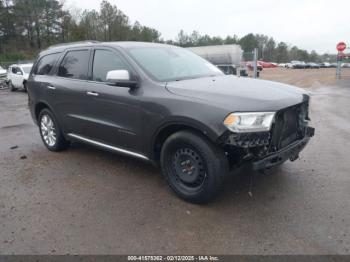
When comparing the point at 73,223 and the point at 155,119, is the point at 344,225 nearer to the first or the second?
the point at 155,119

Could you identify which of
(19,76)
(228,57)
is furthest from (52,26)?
(228,57)

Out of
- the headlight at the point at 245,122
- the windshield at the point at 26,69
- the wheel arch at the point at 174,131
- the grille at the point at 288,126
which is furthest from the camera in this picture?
the windshield at the point at 26,69

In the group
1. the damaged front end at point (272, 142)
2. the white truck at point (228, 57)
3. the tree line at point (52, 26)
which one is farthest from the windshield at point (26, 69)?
the tree line at point (52, 26)

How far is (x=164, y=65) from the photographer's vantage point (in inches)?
173

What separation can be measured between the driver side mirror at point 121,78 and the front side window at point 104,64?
335 mm

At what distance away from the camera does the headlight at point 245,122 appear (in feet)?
10.6

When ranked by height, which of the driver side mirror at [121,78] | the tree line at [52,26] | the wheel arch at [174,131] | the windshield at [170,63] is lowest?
the wheel arch at [174,131]

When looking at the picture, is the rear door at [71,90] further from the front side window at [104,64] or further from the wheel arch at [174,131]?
the wheel arch at [174,131]

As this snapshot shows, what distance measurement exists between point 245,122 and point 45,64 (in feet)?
13.6

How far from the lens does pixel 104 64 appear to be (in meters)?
4.61

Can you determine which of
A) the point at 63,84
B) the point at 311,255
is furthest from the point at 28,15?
the point at 311,255

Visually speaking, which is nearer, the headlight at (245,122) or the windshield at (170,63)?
the headlight at (245,122)

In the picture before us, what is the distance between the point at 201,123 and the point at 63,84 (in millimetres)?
2803

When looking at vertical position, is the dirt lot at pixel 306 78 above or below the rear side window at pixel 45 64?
below
